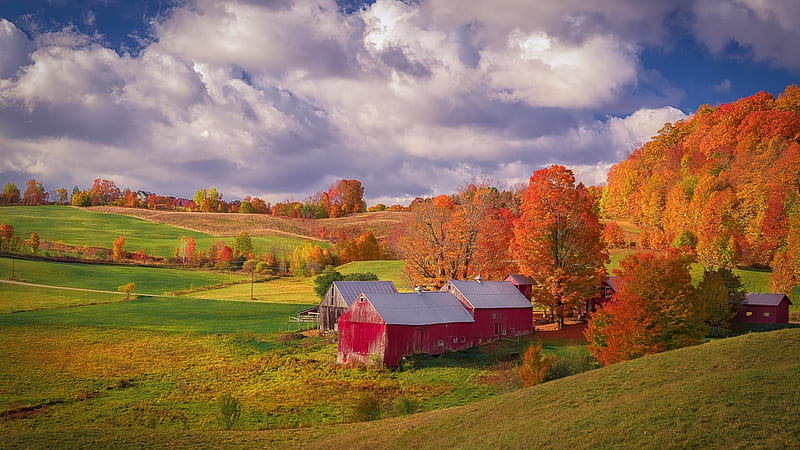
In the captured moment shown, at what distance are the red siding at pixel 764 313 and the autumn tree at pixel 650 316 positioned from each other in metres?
22.5

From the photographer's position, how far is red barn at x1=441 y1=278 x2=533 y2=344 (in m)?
46.6

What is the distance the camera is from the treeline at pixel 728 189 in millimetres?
71188

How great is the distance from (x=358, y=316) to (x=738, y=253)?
56273mm

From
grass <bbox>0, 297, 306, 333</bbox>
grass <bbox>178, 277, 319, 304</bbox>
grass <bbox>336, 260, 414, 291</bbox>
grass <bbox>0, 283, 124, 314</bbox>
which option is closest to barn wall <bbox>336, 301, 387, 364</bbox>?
grass <bbox>0, 297, 306, 333</bbox>

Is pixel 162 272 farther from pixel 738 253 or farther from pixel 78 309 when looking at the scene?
pixel 738 253

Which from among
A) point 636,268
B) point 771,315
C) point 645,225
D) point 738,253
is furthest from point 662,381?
point 645,225

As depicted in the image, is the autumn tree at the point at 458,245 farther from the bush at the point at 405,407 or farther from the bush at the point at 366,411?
the bush at the point at 366,411

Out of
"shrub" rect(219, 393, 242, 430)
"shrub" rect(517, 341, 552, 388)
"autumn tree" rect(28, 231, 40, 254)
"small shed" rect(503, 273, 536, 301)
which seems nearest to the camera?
"shrub" rect(219, 393, 242, 430)

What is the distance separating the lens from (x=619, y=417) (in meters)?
16.8

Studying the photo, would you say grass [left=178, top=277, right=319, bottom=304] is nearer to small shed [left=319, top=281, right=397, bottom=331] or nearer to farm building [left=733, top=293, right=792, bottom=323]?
small shed [left=319, top=281, right=397, bottom=331]

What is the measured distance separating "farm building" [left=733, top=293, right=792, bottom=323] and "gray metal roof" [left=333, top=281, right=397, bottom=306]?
32.4 metres

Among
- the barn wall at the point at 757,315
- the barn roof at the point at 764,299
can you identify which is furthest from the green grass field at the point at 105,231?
the barn roof at the point at 764,299

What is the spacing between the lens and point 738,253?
236ft

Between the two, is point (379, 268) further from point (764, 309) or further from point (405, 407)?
point (405, 407)
